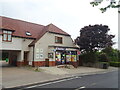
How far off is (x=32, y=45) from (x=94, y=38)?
1112 cm

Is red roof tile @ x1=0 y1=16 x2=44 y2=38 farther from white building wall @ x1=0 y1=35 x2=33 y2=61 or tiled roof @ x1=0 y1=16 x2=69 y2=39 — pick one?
white building wall @ x1=0 y1=35 x2=33 y2=61

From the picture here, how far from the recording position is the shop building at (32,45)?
68.9ft

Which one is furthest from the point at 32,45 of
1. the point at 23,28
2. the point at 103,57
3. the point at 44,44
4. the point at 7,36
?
the point at 103,57

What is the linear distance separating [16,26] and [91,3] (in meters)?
20.2

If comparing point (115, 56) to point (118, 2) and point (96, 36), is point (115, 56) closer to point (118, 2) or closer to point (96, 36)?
point (96, 36)

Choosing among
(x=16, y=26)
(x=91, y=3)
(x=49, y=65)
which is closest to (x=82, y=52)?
(x=49, y=65)

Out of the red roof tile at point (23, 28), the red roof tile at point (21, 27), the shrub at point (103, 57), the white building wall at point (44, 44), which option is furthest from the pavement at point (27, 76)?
the shrub at point (103, 57)

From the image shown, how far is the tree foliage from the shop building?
7.70 feet

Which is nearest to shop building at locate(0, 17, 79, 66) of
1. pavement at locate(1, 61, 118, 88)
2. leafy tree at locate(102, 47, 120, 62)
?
pavement at locate(1, 61, 118, 88)

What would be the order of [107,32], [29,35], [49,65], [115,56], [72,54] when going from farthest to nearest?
[115,56], [107,32], [72,54], [29,35], [49,65]

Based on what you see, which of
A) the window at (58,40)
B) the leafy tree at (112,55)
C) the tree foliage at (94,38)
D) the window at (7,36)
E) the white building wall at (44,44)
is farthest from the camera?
the leafy tree at (112,55)

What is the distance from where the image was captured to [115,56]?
36.9m

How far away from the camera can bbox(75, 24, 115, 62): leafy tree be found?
25880 mm

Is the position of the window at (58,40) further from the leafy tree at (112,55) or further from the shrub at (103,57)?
the leafy tree at (112,55)
